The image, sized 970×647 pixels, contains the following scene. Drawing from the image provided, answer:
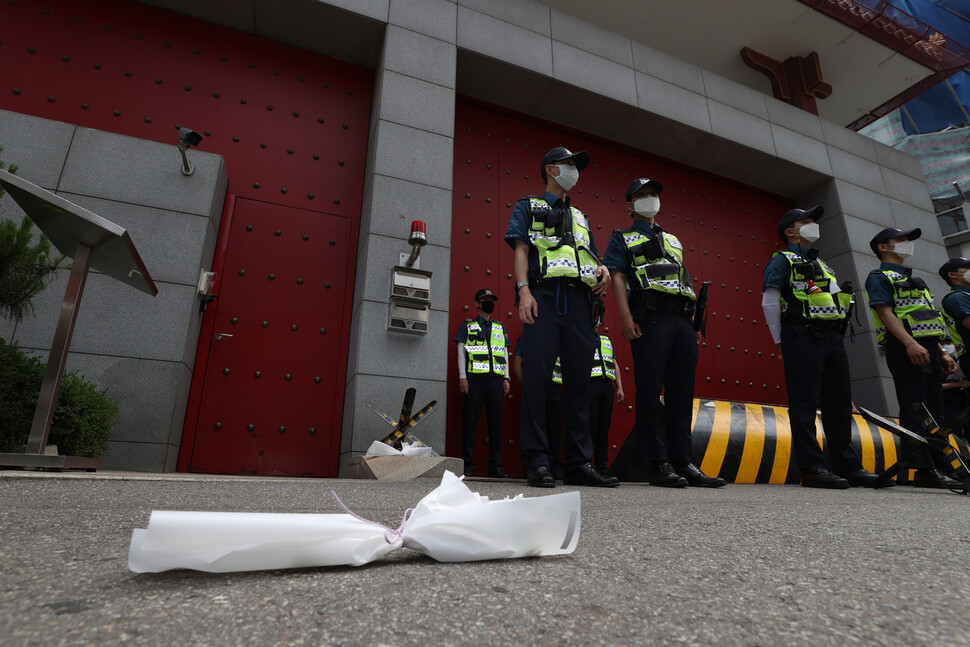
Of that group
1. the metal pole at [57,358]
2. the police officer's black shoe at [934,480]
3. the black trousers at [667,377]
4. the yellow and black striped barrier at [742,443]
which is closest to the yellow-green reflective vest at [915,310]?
the police officer's black shoe at [934,480]

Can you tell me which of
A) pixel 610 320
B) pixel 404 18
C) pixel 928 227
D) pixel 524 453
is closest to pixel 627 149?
pixel 610 320

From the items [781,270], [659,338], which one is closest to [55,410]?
[659,338]

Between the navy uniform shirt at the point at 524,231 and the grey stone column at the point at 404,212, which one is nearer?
the navy uniform shirt at the point at 524,231

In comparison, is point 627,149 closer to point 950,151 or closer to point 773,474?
point 773,474

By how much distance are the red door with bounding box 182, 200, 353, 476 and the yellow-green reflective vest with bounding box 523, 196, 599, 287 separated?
2526 millimetres

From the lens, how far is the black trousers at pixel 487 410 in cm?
500

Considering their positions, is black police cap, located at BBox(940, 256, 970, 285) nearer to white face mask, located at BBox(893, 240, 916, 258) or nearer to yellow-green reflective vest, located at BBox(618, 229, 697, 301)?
white face mask, located at BBox(893, 240, 916, 258)

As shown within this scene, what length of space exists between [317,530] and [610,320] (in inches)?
223

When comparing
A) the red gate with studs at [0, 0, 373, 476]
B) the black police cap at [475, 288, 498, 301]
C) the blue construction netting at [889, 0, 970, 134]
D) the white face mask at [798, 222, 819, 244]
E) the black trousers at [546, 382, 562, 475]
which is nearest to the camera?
the white face mask at [798, 222, 819, 244]

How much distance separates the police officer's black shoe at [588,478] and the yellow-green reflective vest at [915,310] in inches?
103

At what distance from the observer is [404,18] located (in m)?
5.54

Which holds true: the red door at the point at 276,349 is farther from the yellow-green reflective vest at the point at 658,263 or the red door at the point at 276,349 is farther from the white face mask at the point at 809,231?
the white face mask at the point at 809,231

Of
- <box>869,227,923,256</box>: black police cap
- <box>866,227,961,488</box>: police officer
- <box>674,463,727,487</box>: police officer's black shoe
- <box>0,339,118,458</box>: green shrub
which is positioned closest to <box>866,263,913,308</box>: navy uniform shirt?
<box>866,227,961,488</box>: police officer

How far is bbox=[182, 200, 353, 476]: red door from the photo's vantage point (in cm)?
433
